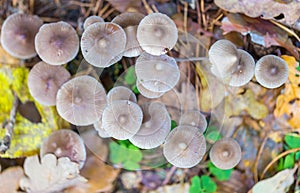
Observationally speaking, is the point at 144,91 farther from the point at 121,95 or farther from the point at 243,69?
the point at 243,69

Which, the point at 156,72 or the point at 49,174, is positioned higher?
the point at 156,72

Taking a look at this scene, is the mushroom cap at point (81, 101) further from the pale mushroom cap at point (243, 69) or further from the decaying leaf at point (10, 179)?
the pale mushroom cap at point (243, 69)

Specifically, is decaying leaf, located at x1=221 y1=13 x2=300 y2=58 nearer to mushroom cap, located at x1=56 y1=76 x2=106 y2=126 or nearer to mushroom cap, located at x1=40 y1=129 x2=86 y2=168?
mushroom cap, located at x1=56 y1=76 x2=106 y2=126

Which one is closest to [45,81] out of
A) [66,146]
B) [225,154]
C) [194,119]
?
[66,146]

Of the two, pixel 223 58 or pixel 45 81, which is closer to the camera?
pixel 223 58

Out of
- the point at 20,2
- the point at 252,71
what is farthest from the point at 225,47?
the point at 20,2

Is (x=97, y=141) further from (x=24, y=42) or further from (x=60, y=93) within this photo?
(x=24, y=42)

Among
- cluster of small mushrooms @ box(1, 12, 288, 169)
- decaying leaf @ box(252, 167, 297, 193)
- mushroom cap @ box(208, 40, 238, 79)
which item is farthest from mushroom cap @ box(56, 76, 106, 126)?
decaying leaf @ box(252, 167, 297, 193)
